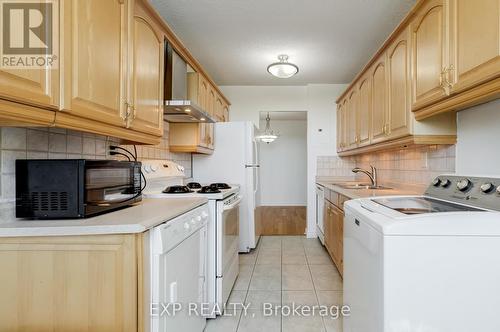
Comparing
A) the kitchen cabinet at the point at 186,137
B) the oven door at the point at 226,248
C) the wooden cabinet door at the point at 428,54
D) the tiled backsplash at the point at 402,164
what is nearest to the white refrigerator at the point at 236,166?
the kitchen cabinet at the point at 186,137

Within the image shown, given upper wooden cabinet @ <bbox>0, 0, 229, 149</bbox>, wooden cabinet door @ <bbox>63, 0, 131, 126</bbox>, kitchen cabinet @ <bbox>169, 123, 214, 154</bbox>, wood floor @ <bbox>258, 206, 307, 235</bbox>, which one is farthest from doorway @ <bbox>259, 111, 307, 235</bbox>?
wooden cabinet door @ <bbox>63, 0, 131, 126</bbox>

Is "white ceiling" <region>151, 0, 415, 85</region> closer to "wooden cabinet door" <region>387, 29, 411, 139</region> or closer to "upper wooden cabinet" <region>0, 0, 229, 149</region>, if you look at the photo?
"wooden cabinet door" <region>387, 29, 411, 139</region>

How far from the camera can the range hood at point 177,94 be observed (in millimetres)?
2189

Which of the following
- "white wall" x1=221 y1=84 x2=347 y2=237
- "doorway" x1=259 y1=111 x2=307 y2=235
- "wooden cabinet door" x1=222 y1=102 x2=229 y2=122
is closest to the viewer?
"wooden cabinet door" x1=222 y1=102 x2=229 y2=122

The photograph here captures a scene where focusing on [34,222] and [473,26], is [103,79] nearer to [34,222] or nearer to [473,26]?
[34,222]

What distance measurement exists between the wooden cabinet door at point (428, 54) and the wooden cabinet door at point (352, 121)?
4.62 ft

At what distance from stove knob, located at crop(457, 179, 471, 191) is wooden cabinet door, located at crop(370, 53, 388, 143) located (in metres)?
0.95

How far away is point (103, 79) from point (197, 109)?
989 mm

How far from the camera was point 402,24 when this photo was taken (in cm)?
204

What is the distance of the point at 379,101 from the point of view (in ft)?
8.41

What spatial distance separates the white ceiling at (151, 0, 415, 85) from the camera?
2.28 m

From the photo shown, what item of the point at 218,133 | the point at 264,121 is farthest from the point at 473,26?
the point at 264,121

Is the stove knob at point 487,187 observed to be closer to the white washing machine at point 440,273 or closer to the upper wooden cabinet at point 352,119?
the white washing machine at point 440,273

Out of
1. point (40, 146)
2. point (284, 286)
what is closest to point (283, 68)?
point (284, 286)
